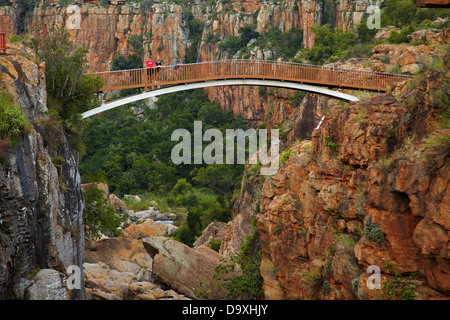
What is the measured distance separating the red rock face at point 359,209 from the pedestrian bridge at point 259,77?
25.6ft

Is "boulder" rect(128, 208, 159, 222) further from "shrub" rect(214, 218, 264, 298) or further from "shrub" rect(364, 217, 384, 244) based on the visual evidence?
"shrub" rect(364, 217, 384, 244)

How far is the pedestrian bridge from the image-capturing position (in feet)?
85.1

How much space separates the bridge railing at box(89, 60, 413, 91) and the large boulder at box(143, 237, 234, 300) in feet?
23.0

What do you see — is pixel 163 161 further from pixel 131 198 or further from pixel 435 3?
pixel 435 3

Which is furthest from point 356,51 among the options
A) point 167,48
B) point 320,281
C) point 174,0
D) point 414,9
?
point 174,0

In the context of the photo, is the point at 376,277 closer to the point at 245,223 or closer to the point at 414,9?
the point at 245,223

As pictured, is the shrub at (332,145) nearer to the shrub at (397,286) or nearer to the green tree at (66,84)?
the shrub at (397,286)

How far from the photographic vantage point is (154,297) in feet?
76.1

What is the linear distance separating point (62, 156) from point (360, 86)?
1309 cm

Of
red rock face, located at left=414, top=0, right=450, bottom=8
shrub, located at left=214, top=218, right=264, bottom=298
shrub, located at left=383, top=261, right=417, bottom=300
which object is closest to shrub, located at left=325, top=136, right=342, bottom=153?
shrub, located at left=383, top=261, right=417, bottom=300

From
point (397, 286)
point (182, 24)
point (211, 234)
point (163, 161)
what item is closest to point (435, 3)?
point (397, 286)

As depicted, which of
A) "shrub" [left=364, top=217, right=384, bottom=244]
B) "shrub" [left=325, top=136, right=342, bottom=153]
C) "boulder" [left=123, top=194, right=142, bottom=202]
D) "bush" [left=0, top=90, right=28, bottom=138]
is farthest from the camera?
"boulder" [left=123, top=194, right=142, bottom=202]

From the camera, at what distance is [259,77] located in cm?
2694

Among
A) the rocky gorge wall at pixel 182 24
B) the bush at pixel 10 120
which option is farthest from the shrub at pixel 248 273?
the rocky gorge wall at pixel 182 24
